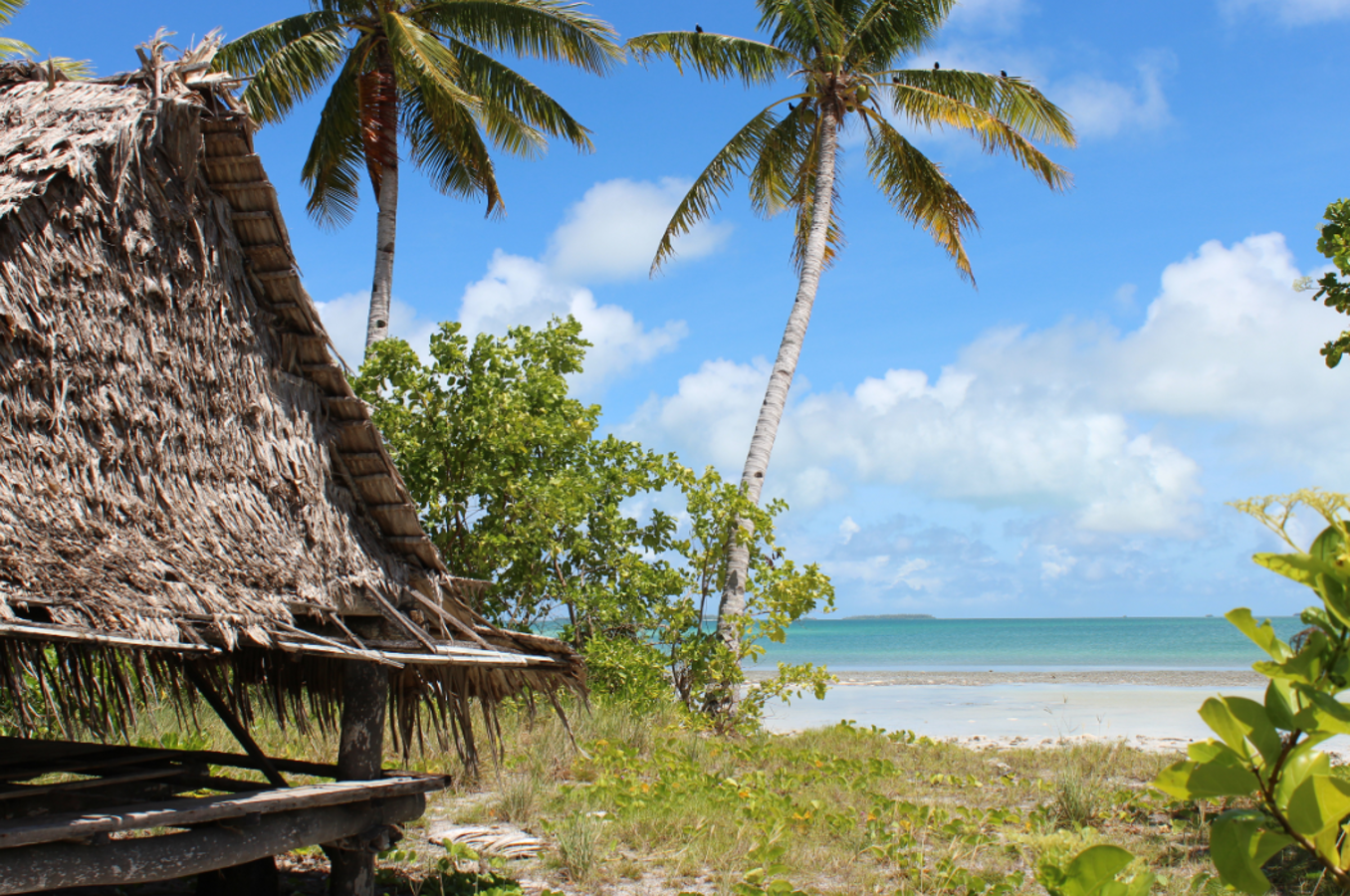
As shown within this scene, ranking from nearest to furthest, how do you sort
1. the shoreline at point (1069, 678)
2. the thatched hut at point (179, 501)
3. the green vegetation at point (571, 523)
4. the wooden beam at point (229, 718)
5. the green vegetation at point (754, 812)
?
the thatched hut at point (179, 501)
the wooden beam at point (229, 718)
the green vegetation at point (754, 812)
the green vegetation at point (571, 523)
the shoreline at point (1069, 678)

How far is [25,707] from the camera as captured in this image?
11.8 feet

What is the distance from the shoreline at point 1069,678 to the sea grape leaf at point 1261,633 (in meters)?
23.7

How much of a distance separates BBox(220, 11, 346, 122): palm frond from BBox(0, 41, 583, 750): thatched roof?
8.58 m

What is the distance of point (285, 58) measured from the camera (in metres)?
12.4

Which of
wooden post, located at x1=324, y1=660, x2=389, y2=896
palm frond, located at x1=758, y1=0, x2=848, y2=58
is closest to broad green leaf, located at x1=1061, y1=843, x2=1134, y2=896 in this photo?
wooden post, located at x1=324, y1=660, x2=389, y2=896

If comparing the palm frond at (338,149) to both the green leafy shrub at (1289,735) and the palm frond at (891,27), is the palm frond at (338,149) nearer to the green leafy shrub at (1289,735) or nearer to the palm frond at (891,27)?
the palm frond at (891,27)

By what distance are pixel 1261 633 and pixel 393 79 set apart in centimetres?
1397

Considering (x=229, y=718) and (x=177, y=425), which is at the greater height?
(x=177, y=425)

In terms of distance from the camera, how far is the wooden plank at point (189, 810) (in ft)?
10.1

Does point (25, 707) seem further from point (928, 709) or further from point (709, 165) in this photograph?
point (928, 709)

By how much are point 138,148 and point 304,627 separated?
2.34 metres

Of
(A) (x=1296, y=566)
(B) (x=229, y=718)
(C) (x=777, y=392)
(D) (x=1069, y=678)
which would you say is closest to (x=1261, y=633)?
(A) (x=1296, y=566)

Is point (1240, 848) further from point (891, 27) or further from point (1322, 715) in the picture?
point (891, 27)

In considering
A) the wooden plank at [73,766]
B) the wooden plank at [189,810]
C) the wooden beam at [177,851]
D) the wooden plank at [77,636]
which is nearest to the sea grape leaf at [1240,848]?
the wooden plank at [77,636]
